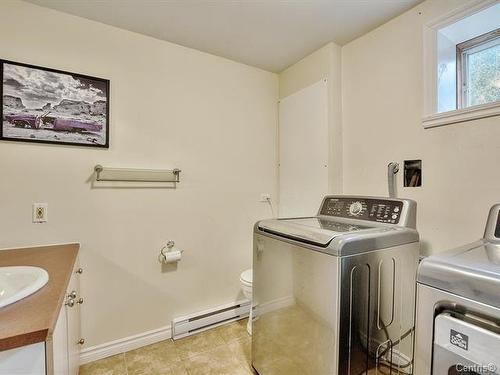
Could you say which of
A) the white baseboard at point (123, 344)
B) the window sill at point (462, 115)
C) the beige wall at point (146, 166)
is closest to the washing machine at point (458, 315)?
the window sill at point (462, 115)

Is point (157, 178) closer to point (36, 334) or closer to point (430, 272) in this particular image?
point (36, 334)

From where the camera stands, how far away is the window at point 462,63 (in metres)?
1.39

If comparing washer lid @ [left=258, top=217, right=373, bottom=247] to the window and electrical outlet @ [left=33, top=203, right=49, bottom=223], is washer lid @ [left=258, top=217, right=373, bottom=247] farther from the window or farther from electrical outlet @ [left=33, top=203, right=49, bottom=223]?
electrical outlet @ [left=33, top=203, right=49, bottom=223]

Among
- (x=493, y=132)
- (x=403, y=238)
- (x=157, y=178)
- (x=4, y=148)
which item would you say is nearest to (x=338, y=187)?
(x=403, y=238)

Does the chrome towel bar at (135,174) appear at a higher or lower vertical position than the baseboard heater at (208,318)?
higher

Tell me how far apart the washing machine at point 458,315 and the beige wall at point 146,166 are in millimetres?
1660

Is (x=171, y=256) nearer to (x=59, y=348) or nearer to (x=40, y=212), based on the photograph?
(x=40, y=212)

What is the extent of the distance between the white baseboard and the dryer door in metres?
1.82

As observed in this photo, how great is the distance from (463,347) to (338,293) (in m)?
0.43

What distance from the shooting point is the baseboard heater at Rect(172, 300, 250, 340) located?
2.00 metres

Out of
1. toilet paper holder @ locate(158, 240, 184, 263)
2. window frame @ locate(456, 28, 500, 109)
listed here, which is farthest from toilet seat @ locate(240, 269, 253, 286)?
window frame @ locate(456, 28, 500, 109)

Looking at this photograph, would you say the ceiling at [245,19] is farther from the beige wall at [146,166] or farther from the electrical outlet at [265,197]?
the electrical outlet at [265,197]

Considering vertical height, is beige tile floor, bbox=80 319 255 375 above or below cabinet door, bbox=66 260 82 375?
below

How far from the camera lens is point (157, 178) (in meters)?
1.91
